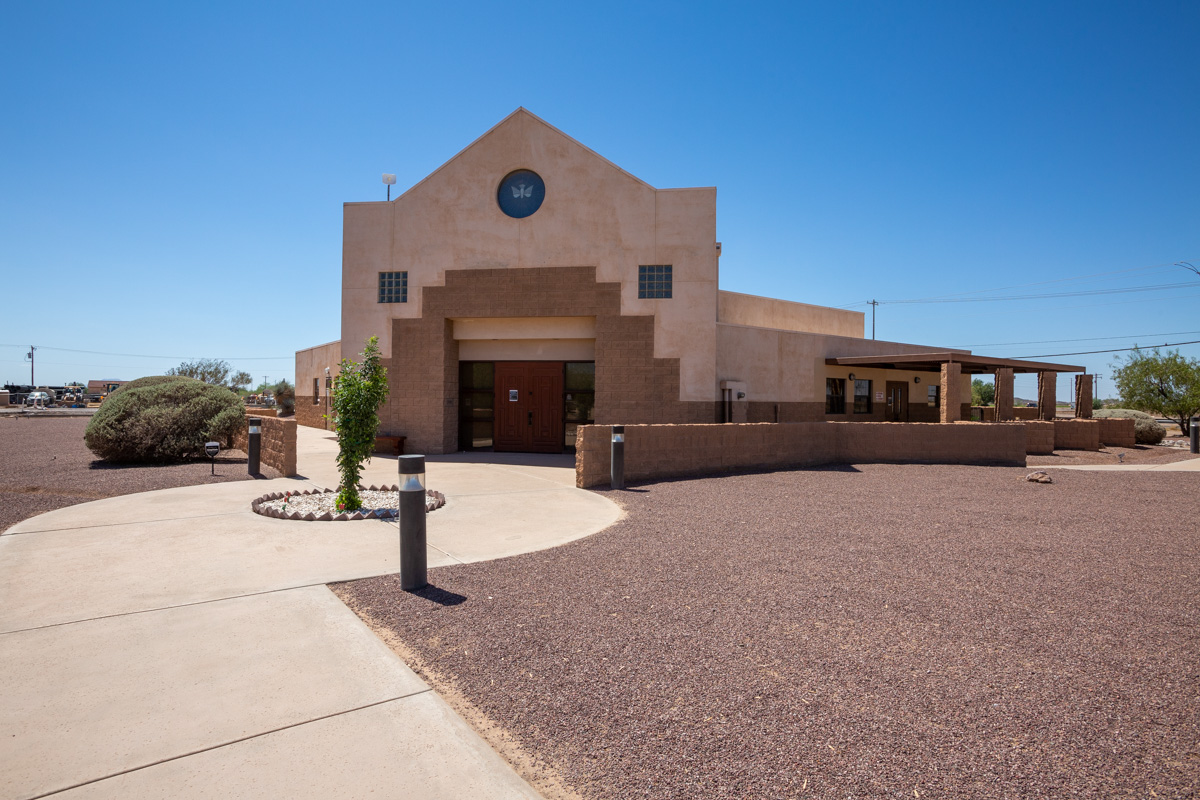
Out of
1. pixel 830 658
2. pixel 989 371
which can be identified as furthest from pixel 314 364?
pixel 989 371

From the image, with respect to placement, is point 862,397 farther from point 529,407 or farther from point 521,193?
point 521,193

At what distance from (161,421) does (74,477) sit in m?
2.34

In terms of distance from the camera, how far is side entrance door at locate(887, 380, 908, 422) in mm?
25469

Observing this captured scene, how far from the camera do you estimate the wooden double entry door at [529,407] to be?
1806cm

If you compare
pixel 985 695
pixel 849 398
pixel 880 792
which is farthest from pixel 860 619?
pixel 849 398

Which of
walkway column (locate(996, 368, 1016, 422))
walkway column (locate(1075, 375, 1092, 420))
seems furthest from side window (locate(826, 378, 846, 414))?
walkway column (locate(1075, 375, 1092, 420))

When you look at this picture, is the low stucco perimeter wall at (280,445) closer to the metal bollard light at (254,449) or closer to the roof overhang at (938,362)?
the metal bollard light at (254,449)

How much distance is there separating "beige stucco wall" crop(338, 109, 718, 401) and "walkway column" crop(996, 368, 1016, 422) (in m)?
11.5

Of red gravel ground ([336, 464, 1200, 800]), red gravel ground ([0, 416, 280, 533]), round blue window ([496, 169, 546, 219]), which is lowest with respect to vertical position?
red gravel ground ([336, 464, 1200, 800])

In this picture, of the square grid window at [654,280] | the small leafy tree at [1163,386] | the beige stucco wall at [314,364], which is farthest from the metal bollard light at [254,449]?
the small leafy tree at [1163,386]

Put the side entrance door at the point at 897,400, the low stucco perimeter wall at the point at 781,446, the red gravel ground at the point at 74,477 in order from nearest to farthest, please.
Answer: the red gravel ground at the point at 74,477 → the low stucco perimeter wall at the point at 781,446 → the side entrance door at the point at 897,400

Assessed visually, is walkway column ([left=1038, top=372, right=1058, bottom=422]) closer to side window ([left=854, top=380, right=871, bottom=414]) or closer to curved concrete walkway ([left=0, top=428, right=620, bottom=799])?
side window ([left=854, top=380, right=871, bottom=414])

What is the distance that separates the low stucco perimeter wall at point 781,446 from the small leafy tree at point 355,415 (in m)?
4.04

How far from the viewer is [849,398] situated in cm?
2308
